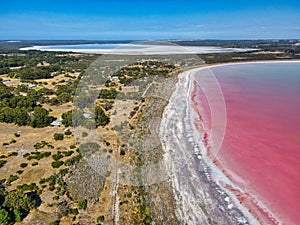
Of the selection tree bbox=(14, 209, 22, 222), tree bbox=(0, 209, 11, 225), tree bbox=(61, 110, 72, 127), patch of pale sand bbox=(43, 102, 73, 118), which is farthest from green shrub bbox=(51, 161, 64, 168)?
patch of pale sand bbox=(43, 102, 73, 118)

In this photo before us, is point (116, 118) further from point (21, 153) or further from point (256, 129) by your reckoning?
point (256, 129)

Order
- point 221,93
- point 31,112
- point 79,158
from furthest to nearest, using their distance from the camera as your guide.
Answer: point 221,93 < point 31,112 < point 79,158

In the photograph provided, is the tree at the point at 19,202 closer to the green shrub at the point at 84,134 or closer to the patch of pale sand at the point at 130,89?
the green shrub at the point at 84,134

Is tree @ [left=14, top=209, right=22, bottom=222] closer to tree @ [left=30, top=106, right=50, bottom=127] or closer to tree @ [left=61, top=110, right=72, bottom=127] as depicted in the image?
tree @ [left=61, top=110, right=72, bottom=127]

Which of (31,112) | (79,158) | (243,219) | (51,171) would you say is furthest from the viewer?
(31,112)

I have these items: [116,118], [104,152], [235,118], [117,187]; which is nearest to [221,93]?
[235,118]

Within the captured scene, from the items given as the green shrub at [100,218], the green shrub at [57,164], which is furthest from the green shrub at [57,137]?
the green shrub at [100,218]
